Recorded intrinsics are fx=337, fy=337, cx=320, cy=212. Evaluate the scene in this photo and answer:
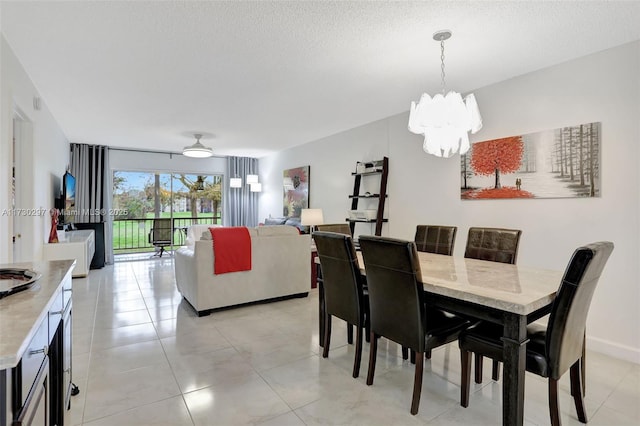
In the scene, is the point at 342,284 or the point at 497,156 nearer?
the point at 342,284

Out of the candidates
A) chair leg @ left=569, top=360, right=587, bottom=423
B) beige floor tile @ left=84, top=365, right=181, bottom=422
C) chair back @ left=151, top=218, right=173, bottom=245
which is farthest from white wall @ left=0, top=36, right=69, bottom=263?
chair leg @ left=569, top=360, right=587, bottom=423

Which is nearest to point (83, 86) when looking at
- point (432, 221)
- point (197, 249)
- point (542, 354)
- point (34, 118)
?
point (34, 118)

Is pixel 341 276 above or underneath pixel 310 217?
underneath

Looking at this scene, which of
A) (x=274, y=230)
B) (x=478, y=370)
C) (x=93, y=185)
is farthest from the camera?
(x=93, y=185)

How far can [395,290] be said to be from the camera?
197 cm

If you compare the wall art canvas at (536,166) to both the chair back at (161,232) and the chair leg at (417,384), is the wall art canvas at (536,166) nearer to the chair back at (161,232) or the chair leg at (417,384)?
the chair leg at (417,384)

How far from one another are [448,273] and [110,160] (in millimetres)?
7500

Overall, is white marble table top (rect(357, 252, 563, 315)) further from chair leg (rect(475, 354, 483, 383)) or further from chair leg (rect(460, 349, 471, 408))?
chair leg (rect(475, 354, 483, 383))

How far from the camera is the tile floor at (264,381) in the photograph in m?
1.89

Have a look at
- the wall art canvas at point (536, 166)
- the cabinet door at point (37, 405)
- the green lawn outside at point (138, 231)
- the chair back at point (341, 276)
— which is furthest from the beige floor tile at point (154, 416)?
the green lawn outside at point (138, 231)

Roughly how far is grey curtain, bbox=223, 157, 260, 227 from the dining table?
693cm

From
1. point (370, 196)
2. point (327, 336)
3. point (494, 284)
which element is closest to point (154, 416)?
point (327, 336)

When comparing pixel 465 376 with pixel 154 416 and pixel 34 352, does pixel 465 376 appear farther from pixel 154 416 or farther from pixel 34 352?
pixel 34 352

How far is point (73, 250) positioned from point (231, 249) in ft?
8.91
